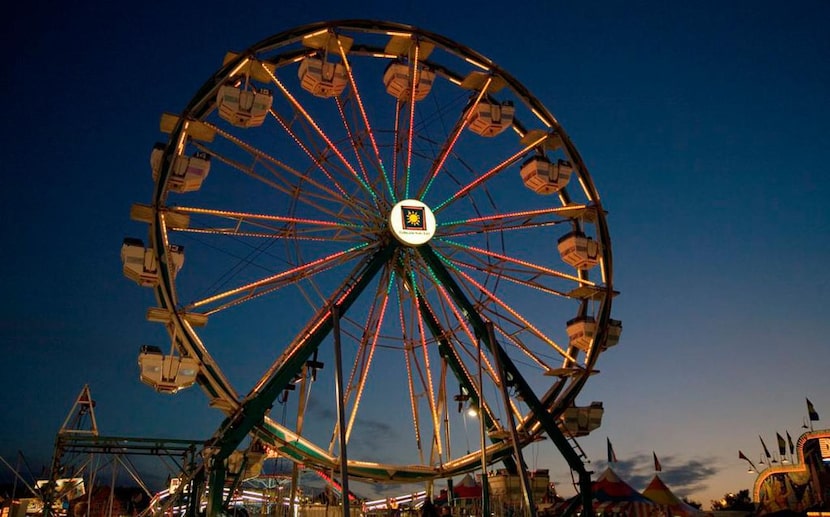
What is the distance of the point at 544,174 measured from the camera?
21453 mm

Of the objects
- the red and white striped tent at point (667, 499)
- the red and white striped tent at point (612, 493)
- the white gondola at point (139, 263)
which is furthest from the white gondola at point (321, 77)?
the red and white striped tent at point (667, 499)

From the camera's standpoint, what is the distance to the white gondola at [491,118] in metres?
21.4

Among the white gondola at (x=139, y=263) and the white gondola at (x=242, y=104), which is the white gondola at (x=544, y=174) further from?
the white gondola at (x=139, y=263)

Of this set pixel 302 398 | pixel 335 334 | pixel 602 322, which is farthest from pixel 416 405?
pixel 335 334

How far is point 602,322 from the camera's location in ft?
69.8

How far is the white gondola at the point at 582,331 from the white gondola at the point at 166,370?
37.7ft

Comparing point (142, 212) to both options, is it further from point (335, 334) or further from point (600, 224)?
point (600, 224)

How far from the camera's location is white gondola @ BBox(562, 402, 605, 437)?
2112 cm

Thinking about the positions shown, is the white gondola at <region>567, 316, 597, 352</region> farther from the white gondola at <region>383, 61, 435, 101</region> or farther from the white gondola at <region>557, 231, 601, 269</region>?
the white gondola at <region>383, 61, 435, 101</region>

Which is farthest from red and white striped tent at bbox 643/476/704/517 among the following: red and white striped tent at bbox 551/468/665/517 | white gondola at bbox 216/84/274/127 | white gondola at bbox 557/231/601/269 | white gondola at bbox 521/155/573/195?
white gondola at bbox 216/84/274/127

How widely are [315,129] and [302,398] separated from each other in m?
7.65

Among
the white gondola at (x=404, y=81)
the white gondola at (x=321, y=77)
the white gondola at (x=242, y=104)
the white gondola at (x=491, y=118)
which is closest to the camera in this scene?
the white gondola at (x=242, y=104)

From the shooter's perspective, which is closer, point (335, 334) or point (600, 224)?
point (335, 334)

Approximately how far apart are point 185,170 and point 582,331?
41.4 ft
